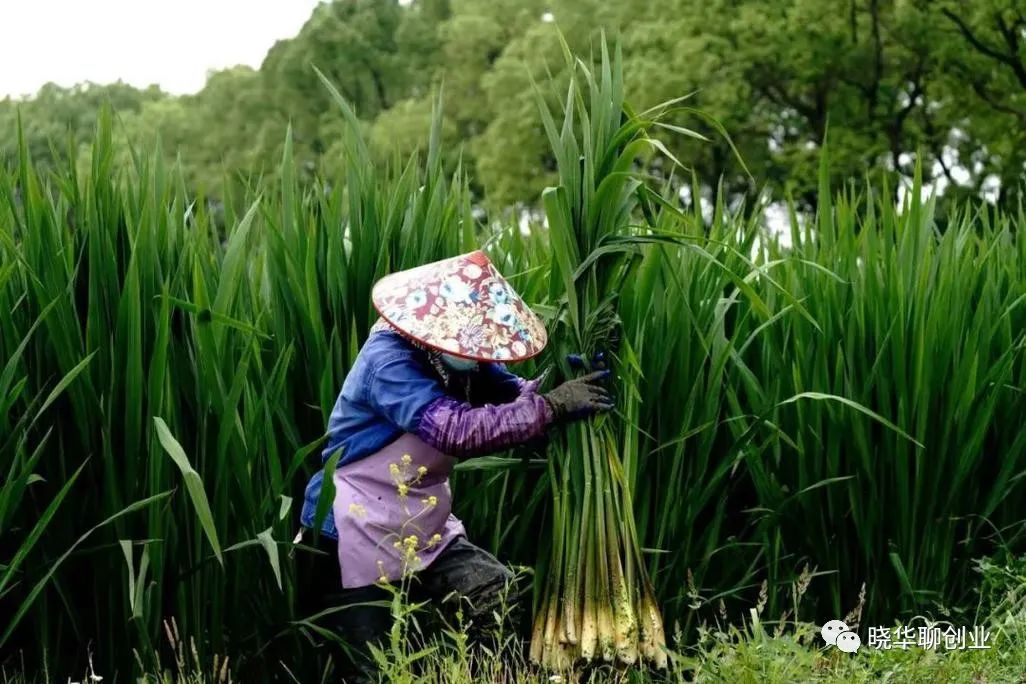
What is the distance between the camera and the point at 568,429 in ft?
10.4

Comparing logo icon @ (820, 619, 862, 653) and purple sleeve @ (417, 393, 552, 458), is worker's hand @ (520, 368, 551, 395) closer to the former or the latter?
purple sleeve @ (417, 393, 552, 458)

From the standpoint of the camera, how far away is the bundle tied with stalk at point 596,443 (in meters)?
3.12

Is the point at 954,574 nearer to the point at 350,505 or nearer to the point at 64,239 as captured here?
the point at 350,505

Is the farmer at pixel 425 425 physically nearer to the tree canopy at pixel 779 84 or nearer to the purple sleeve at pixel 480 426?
the purple sleeve at pixel 480 426

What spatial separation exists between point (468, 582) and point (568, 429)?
0.45 m

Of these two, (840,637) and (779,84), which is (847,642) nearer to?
(840,637)

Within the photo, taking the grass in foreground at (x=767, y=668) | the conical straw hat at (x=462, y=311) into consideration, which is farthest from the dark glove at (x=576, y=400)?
the grass in foreground at (x=767, y=668)

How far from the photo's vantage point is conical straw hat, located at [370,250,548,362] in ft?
10.1

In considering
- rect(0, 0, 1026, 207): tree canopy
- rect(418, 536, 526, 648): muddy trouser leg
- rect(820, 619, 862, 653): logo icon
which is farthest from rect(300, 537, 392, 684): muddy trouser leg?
rect(0, 0, 1026, 207): tree canopy

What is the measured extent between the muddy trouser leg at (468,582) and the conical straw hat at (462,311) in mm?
536

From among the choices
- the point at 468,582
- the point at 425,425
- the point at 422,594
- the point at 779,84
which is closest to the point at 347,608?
the point at 422,594

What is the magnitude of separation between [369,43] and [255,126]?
3537 mm

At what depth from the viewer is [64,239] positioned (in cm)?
347

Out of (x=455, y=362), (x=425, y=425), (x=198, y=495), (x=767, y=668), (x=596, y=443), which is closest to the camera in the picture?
(x=198, y=495)
